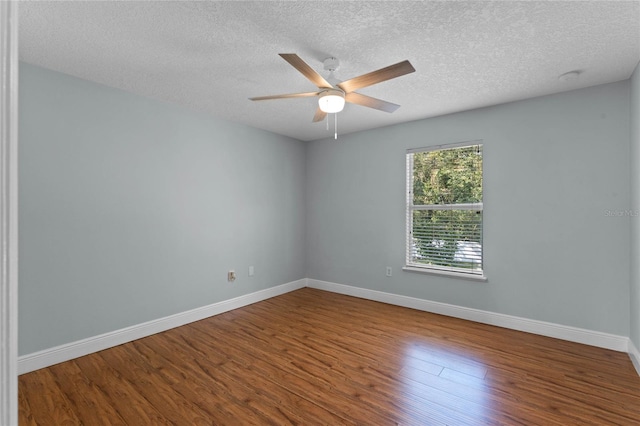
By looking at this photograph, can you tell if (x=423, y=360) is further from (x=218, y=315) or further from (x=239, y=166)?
(x=239, y=166)

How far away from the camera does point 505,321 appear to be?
344 centimetres

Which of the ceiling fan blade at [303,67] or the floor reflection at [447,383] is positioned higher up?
the ceiling fan blade at [303,67]

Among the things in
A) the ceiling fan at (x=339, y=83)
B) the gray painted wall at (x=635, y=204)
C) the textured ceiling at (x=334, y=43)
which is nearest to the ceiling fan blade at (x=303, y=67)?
the ceiling fan at (x=339, y=83)

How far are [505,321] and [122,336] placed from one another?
13.2 ft

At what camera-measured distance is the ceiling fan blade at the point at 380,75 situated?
1.94 metres

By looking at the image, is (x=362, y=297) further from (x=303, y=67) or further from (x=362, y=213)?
(x=303, y=67)

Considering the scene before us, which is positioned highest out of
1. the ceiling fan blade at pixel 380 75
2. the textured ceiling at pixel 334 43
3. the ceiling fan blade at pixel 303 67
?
the textured ceiling at pixel 334 43

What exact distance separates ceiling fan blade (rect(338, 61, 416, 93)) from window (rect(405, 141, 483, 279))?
2077 millimetres

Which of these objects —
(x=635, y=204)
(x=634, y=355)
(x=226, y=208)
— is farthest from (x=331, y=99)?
(x=634, y=355)

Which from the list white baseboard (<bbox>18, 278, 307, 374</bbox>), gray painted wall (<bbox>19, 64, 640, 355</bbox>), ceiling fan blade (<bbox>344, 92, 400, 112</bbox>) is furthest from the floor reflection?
white baseboard (<bbox>18, 278, 307, 374</bbox>)

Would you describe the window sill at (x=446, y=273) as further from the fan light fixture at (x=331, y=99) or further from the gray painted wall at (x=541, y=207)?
the fan light fixture at (x=331, y=99)

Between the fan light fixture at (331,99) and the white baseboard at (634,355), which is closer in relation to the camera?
the fan light fixture at (331,99)

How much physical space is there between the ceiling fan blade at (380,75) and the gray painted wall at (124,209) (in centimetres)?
222

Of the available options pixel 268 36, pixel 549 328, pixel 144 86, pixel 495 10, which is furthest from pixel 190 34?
pixel 549 328
